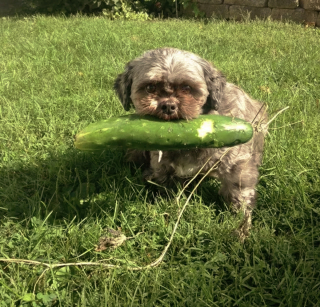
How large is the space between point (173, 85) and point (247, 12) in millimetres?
7627

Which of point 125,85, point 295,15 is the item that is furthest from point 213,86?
point 295,15

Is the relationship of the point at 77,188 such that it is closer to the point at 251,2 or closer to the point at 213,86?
the point at 213,86

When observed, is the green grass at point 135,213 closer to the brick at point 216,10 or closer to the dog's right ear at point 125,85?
the dog's right ear at point 125,85

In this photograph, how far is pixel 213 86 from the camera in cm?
291

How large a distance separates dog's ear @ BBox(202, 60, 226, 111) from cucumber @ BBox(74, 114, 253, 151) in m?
0.46

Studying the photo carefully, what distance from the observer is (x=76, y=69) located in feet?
19.1

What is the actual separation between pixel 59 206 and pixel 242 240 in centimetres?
147

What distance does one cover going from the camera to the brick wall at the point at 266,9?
8.50 metres

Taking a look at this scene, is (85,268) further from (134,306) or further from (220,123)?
(220,123)

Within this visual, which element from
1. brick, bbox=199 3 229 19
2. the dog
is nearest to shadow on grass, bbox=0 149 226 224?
the dog

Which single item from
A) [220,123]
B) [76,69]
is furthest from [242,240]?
[76,69]

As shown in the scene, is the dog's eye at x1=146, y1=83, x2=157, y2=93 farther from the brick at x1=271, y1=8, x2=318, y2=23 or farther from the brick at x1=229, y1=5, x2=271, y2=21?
the brick at x1=229, y1=5, x2=271, y2=21

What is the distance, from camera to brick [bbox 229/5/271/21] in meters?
9.25

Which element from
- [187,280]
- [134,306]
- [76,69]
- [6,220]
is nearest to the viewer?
[134,306]
